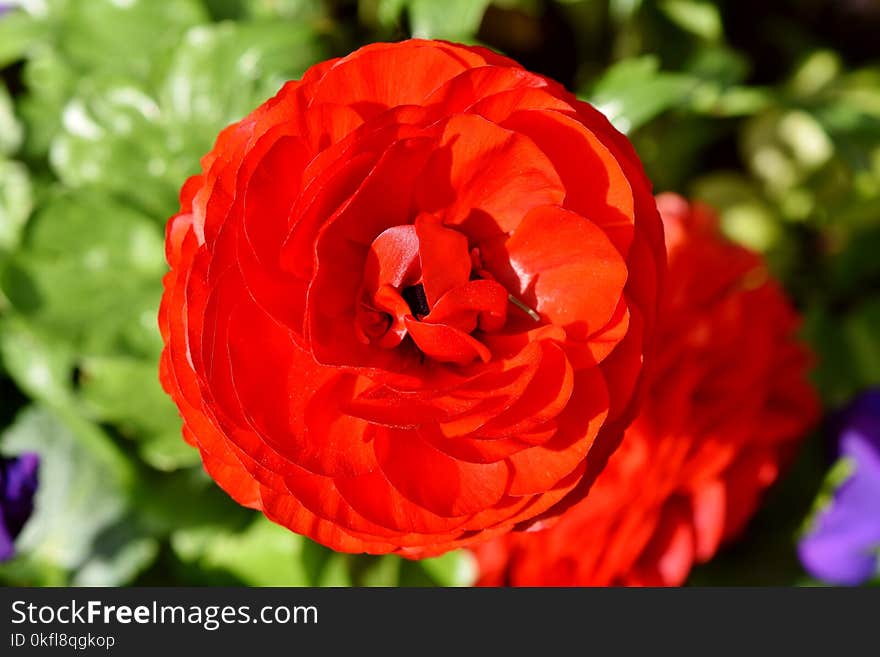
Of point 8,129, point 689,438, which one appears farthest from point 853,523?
point 8,129

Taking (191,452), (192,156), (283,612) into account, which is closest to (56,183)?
(192,156)

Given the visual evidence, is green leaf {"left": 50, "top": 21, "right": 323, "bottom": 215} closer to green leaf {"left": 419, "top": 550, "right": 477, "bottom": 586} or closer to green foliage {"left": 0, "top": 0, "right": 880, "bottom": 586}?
green foliage {"left": 0, "top": 0, "right": 880, "bottom": 586}

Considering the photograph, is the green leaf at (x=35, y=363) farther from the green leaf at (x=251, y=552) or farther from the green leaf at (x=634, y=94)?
the green leaf at (x=634, y=94)

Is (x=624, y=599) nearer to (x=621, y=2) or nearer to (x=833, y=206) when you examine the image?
(x=621, y=2)

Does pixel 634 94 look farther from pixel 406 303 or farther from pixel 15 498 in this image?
pixel 15 498

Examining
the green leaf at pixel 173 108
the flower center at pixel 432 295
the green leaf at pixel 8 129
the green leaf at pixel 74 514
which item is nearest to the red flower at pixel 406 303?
the flower center at pixel 432 295
